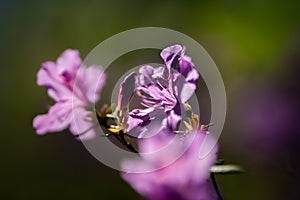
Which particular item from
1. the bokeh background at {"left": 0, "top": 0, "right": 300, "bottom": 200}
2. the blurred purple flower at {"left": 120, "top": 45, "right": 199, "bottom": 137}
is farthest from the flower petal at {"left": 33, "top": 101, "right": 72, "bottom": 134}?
the bokeh background at {"left": 0, "top": 0, "right": 300, "bottom": 200}

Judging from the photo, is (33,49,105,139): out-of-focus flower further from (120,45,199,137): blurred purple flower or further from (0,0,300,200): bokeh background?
(0,0,300,200): bokeh background

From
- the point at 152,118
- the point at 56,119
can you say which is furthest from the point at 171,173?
the point at 56,119

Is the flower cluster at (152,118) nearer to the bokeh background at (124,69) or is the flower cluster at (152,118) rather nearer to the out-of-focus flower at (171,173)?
the out-of-focus flower at (171,173)

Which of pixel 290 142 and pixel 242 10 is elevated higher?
pixel 242 10

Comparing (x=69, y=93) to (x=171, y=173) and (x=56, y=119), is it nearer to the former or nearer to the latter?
(x=56, y=119)

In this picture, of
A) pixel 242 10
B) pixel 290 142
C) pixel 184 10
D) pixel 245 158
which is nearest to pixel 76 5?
pixel 184 10

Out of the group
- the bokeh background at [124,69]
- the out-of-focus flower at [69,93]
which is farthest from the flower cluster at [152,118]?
the bokeh background at [124,69]

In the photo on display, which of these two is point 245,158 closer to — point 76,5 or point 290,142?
point 290,142
